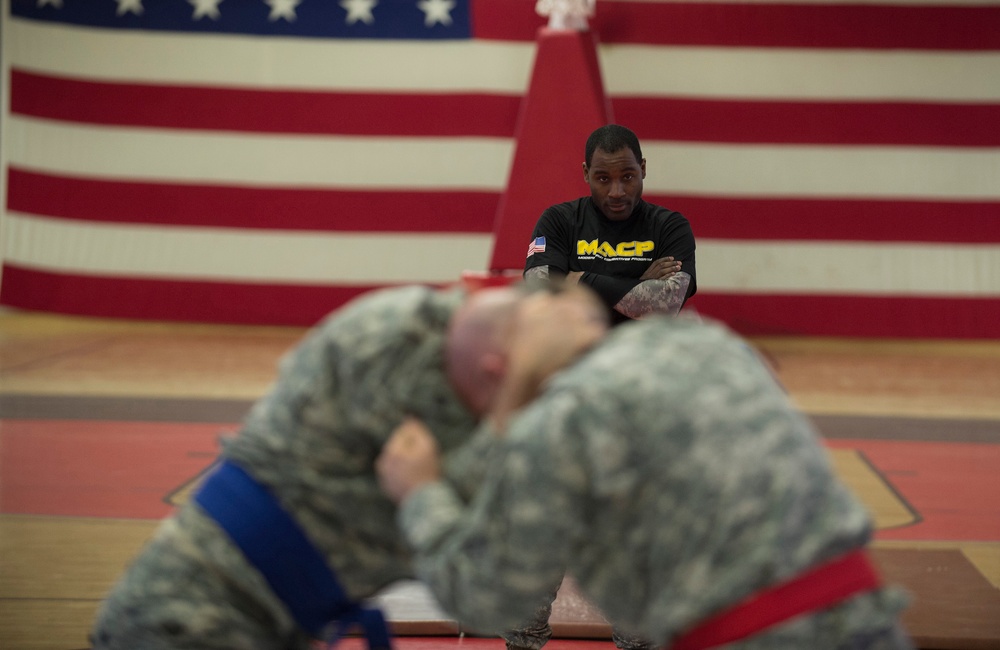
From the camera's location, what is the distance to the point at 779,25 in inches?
280

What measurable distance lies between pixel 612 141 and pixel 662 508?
173 centimetres

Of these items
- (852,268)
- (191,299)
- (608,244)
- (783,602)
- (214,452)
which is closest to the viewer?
(783,602)

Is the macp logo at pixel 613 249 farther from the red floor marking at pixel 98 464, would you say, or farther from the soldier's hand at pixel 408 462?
the soldier's hand at pixel 408 462

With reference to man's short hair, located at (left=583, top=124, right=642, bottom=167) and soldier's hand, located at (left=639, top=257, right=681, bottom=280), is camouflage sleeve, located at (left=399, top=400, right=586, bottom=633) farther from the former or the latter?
man's short hair, located at (left=583, top=124, right=642, bottom=167)

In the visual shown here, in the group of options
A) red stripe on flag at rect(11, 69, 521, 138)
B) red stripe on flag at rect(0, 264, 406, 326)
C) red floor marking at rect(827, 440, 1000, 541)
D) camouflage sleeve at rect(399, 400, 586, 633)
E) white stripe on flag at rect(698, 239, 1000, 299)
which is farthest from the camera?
red stripe on flag at rect(0, 264, 406, 326)

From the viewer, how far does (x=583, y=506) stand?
125 centimetres

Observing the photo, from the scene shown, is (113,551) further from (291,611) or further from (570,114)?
(570,114)

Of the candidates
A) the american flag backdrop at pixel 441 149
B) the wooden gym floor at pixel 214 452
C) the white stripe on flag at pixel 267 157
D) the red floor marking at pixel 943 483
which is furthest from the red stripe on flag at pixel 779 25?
the red floor marking at pixel 943 483

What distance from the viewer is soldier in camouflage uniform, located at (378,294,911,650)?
1.22 m

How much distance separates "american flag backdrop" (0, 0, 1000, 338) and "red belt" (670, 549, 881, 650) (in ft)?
19.2

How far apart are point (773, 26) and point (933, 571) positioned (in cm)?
473

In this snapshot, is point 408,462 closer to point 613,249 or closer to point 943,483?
point 613,249

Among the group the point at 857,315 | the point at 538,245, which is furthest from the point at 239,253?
the point at 538,245

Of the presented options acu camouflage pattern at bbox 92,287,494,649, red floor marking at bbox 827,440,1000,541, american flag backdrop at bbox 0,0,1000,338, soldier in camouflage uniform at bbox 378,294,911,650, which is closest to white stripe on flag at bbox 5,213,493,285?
american flag backdrop at bbox 0,0,1000,338
